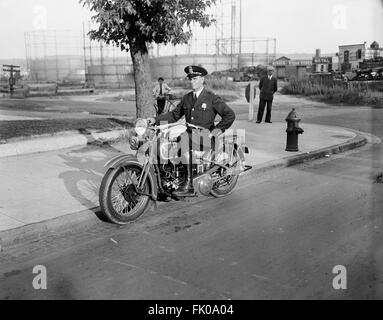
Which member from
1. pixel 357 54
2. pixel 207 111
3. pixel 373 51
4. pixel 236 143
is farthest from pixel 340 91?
pixel 373 51

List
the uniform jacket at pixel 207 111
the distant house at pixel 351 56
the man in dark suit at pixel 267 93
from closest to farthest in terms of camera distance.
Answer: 1. the uniform jacket at pixel 207 111
2. the man in dark suit at pixel 267 93
3. the distant house at pixel 351 56

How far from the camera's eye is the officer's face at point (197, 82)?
621 centimetres

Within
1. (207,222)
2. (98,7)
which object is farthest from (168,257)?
(98,7)

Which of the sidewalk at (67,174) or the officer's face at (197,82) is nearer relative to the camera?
the sidewalk at (67,174)

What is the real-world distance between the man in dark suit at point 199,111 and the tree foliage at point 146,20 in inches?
157

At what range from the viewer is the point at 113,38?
34.9ft

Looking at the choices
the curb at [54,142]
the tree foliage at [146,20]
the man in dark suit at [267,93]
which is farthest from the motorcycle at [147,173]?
the man in dark suit at [267,93]

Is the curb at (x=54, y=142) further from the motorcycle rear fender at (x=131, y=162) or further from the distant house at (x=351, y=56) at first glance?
the distant house at (x=351, y=56)

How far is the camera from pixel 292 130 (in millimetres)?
9758

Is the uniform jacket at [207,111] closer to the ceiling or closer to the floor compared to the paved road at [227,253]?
closer to the ceiling

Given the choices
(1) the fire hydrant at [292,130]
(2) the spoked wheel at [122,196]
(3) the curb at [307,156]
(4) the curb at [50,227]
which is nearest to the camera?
(4) the curb at [50,227]

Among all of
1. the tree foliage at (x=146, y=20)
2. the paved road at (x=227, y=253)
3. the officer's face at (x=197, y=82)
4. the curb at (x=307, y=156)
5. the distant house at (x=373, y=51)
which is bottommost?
the paved road at (x=227, y=253)
